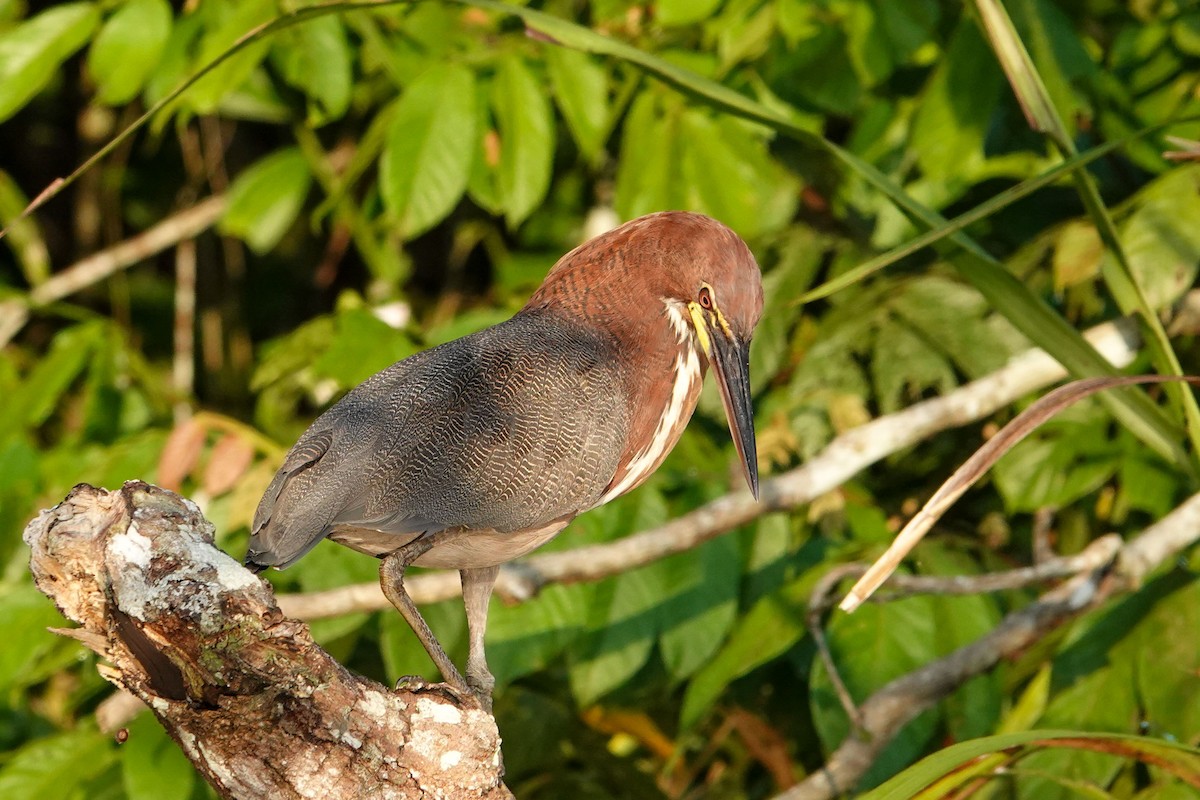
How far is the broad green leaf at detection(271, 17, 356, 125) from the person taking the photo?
12.9ft

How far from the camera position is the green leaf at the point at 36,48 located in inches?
145

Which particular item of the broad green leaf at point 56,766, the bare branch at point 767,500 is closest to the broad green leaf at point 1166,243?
the bare branch at point 767,500

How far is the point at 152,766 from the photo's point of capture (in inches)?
125

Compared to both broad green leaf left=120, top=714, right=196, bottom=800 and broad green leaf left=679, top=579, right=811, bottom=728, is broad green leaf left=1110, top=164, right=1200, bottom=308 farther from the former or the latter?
broad green leaf left=120, top=714, right=196, bottom=800

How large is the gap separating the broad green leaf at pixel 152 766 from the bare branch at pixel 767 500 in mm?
426

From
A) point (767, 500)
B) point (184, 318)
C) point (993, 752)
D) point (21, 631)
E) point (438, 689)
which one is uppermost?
point (993, 752)

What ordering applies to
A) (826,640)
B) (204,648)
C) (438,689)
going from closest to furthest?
(204,648) < (438,689) < (826,640)

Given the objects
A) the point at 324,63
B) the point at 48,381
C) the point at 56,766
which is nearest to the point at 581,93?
the point at 324,63

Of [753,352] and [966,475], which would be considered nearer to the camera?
[966,475]

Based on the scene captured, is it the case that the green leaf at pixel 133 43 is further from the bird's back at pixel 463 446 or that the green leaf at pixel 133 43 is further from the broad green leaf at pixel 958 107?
the broad green leaf at pixel 958 107

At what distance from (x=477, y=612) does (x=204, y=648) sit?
1.04m

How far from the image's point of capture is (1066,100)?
333 cm

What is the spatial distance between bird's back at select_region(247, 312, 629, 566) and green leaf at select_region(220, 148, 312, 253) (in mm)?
2302

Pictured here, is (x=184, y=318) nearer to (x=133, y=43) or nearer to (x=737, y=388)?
(x=133, y=43)
